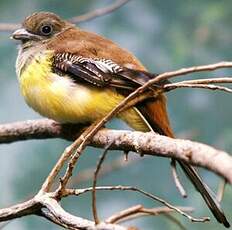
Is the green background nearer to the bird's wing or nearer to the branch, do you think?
the bird's wing

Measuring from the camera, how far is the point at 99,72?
3.05 ft

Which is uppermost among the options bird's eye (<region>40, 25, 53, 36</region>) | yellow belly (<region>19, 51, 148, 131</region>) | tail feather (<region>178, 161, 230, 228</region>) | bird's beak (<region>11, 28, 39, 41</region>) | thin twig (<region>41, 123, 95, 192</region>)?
bird's eye (<region>40, 25, 53, 36</region>)

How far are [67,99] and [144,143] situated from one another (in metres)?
0.35

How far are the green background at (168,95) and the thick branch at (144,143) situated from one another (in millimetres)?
741

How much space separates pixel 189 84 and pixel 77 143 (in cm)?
11

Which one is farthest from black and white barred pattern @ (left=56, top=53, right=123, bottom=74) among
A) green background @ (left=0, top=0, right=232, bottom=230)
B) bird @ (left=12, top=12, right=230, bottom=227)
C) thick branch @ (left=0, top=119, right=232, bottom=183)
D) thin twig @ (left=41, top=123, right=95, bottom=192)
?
green background @ (left=0, top=0, right=232, bottom=230)

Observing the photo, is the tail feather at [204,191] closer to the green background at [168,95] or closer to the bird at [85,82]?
the bird at [85,82]

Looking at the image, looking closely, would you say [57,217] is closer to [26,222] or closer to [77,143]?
[77,143]

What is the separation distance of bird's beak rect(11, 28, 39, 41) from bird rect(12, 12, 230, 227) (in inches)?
1.6

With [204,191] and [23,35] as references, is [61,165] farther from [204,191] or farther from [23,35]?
[23,35]

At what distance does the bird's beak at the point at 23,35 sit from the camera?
1.09 meters

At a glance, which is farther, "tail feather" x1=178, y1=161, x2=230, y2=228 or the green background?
the green background

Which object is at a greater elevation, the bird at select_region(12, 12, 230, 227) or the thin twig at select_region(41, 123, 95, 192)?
the bird at select_region(12, 12, 230, 227)

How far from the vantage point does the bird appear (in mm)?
903
